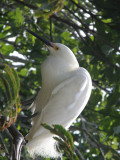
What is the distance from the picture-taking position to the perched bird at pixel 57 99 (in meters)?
2.61

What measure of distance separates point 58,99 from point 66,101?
0.07m

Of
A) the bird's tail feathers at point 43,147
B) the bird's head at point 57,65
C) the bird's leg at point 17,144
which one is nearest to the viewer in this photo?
the bird's leg at point 17,144

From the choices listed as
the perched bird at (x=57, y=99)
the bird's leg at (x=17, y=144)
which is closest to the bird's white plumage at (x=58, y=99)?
the perched bird at (x=57, y=99)

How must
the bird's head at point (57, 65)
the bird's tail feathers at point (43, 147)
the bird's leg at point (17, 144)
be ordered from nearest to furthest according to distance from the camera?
the bird's leg at point (17, 144) < the bird's tail feathers at point (43, 147) < the bird's head at point (57, 65)

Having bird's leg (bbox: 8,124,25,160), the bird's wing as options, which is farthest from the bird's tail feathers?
bird's leg (bbox: 8,124,25,160)

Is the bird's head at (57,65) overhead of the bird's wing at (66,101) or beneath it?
overhead

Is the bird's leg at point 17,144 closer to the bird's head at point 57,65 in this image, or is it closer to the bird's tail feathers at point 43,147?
the bird's tail feathers at point 43,147

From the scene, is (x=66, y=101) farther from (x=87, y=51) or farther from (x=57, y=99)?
(x=87, y=51)

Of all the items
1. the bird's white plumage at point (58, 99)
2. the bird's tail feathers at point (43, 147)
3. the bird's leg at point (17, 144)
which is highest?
the bird's leg at point (17, 144)

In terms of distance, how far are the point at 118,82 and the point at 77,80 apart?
1.95ft

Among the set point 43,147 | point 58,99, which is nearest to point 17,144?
point 58,99

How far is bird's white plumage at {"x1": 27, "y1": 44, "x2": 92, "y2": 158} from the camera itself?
2.61 metres

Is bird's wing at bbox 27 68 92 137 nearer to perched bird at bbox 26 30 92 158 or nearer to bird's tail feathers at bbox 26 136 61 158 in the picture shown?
perched bird at bbox 26 30 92 158

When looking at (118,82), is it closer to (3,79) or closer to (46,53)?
(46,53)
